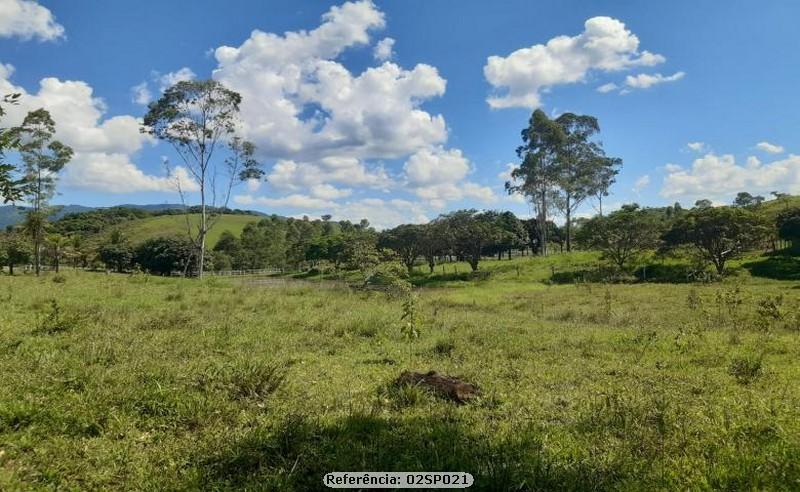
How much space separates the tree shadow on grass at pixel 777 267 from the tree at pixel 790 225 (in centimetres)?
590

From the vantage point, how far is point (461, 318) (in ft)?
53.9

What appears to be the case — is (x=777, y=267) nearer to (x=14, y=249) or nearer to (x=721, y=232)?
(x=721, y=232)

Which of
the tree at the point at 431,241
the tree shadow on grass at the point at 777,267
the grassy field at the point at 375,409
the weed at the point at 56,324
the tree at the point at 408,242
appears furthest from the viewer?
the tree at the point at 408,242

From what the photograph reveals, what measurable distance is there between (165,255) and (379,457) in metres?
83.7

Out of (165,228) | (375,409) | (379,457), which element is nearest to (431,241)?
(375,409)

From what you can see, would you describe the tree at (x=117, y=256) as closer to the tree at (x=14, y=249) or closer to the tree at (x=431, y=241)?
the tree at (x=14, y=249)

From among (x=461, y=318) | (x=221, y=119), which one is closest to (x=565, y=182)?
(x=221, y=119)

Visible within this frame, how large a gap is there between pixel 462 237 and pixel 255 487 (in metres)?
57.5

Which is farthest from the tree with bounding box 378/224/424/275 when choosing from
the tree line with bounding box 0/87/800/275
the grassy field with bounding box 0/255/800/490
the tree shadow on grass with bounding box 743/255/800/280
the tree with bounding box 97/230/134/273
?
the grassy field with bounding box 0/255/800/490

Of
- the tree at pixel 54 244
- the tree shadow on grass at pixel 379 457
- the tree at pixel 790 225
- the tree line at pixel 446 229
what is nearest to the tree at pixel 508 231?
the tree line at pixel 446 229

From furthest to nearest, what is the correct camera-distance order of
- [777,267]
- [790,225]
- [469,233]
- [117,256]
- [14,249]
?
1. [117,256]
2. [469,233]
3. [14,249]
4. [790,225]
5. [777,267]

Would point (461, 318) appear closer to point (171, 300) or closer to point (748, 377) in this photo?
point (748, 377)

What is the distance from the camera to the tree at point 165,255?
7844 cm

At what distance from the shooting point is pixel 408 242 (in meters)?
66.4
